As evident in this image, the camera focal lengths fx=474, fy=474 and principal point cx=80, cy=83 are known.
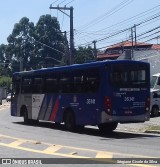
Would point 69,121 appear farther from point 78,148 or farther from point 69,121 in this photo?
point 78,148

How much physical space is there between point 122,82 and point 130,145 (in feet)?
14.8

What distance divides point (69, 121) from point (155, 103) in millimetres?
10709

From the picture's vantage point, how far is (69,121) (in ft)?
71.1

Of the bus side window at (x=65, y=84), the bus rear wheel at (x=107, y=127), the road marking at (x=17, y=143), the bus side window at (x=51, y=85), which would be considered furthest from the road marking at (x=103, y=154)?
the bus side window at (x=51, y=85)

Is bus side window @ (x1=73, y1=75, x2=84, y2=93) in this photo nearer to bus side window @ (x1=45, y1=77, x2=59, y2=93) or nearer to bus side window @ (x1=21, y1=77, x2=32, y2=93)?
bus side window @ (x1=45, y1=77, x2=59, y2=93)

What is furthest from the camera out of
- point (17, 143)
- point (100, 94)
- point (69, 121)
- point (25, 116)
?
point (25, 116)

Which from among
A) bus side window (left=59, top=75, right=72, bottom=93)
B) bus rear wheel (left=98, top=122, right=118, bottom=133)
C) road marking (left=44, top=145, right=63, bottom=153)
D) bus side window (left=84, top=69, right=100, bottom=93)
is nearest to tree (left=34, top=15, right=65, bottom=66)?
bus side window (left=59, top=75, right=72, bottom=93)

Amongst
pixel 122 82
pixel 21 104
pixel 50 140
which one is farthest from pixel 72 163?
pixel 21 104

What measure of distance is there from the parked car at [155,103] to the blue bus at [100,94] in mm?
9466

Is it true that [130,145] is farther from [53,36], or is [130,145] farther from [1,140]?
[53,36]

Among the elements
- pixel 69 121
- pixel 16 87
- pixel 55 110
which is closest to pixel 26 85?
pixel 16 87

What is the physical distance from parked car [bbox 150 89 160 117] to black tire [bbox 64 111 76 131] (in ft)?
33.2

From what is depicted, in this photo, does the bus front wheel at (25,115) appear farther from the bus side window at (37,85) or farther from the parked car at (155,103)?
the parked car at (155,103)

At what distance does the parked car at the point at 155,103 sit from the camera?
→ 30703 millimetres
